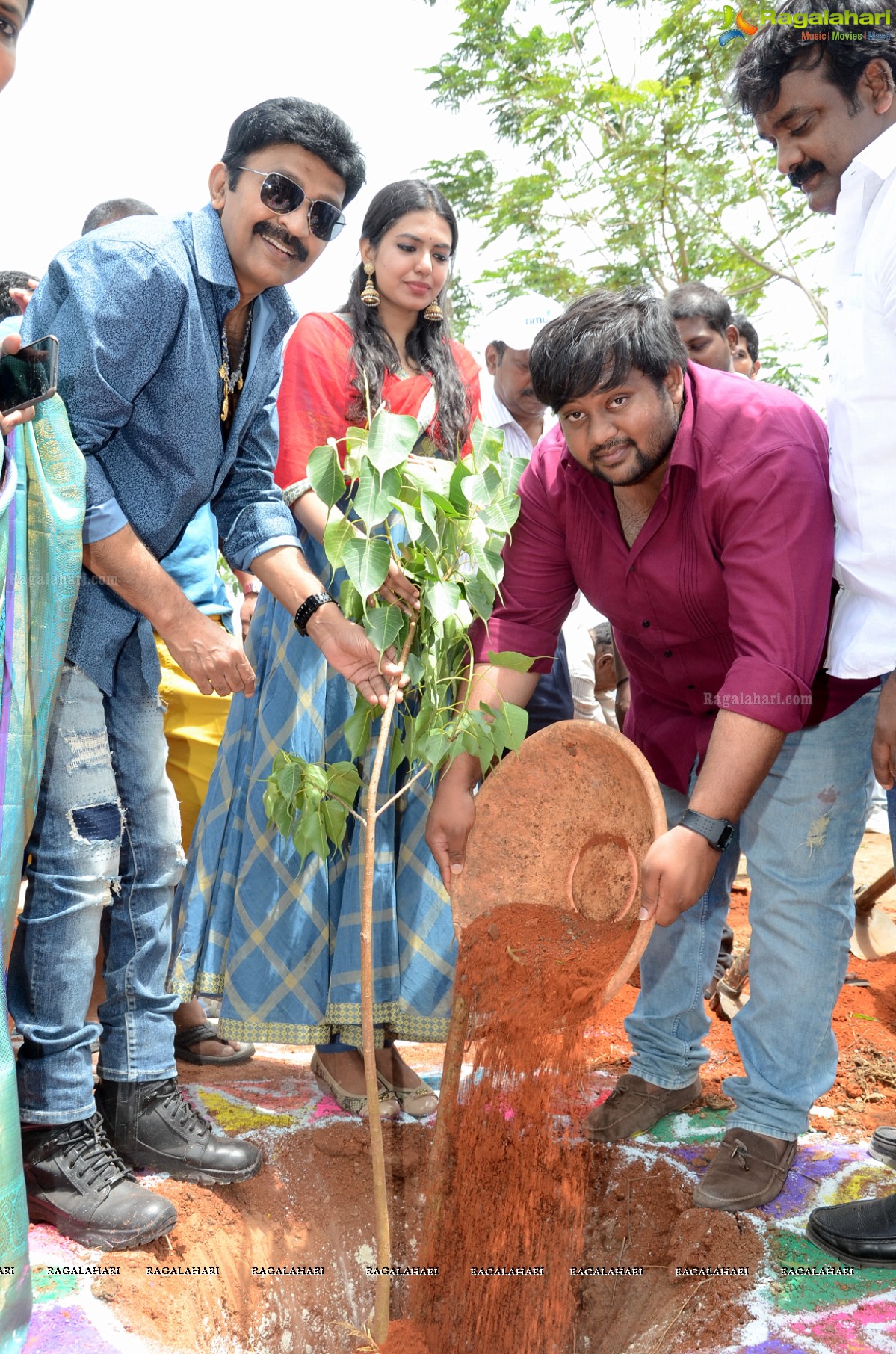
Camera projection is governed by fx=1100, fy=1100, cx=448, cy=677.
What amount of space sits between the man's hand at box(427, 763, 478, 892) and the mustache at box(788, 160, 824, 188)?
4.27ft

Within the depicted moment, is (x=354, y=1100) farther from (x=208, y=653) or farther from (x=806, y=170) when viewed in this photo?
(x=806, y=170)

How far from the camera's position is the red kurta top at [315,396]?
240 cm

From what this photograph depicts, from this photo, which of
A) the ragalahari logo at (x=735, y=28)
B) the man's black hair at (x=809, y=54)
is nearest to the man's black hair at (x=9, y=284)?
the man's black hair at (x=809, y=54)

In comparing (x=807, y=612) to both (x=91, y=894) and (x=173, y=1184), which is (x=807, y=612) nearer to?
(x=91, y=894)

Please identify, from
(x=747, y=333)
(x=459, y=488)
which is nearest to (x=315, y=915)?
(x=459, y=488)

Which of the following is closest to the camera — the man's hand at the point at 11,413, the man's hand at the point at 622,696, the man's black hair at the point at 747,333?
the man's hand at the point at 11,413

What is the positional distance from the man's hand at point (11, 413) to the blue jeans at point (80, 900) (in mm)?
499

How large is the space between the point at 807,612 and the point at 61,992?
4.89 feet

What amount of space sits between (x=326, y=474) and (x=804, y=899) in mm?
1214

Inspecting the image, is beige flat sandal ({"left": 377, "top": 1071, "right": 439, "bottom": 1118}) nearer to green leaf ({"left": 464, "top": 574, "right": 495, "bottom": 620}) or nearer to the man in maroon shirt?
the man in maroon shirt

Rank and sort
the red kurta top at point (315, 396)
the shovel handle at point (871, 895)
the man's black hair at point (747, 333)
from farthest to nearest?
the man's black hair at point (747, 333), the shovel handle at point (871, 895), the red kurta top at point (315, 396)

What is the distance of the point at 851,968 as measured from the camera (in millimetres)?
3518

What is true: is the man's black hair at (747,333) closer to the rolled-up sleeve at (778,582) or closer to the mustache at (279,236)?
the rolled-up sleeve at (778,582)

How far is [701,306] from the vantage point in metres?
3.52
